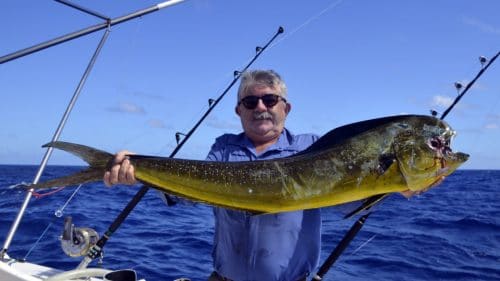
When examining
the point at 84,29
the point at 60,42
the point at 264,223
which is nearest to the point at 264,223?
the point at 264,223

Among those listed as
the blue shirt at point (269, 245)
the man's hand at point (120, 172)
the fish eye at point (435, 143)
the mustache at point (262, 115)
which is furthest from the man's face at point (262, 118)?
the fish eye at point (435, 143)

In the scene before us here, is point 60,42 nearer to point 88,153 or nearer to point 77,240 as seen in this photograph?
point 88,153

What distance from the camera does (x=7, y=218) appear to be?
11.3 metres

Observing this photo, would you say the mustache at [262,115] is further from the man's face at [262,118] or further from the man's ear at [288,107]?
the man's ear at [288,107]

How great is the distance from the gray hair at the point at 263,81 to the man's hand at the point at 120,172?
3.14ft

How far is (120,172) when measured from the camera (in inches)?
98.7

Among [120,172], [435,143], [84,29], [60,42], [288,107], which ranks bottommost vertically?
[120,172]

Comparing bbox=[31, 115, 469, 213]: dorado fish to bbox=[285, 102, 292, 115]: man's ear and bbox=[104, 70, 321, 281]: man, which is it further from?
bbox=[285, 102, 292, 115]: man's ear

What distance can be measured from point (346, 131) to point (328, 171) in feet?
0.87

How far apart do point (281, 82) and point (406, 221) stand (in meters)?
11.0

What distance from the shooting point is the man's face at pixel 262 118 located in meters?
3.06

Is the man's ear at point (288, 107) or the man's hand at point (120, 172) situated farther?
the man's ear at point (288, 107)

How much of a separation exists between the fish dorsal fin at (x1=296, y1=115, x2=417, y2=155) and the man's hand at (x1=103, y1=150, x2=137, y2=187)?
3.05 feet

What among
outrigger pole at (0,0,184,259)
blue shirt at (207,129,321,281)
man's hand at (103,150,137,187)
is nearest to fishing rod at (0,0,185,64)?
outrigger pole at (0,0,184,259)
